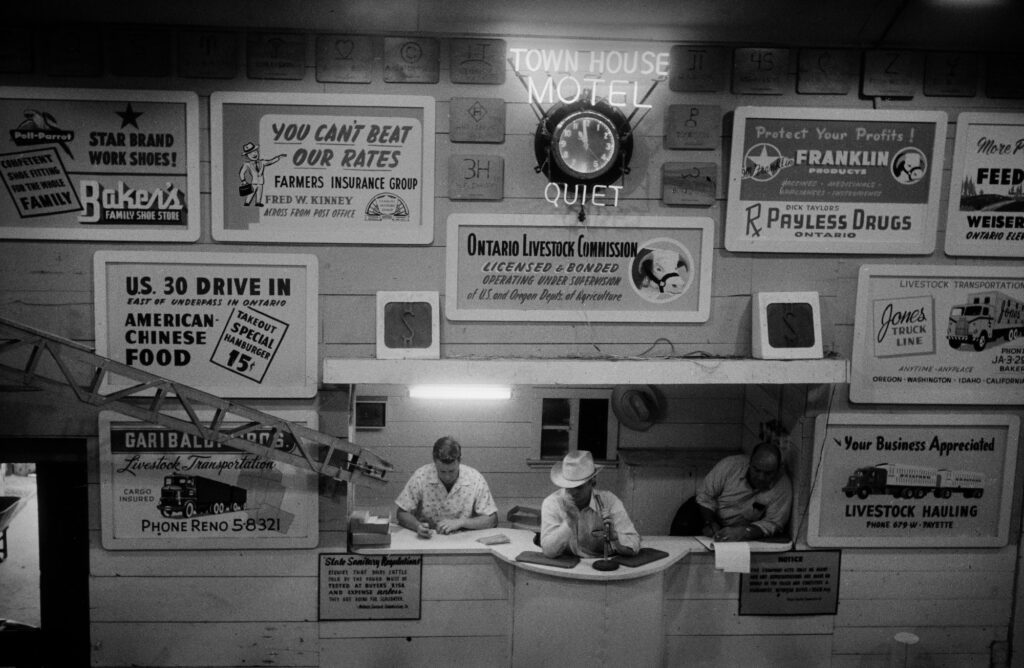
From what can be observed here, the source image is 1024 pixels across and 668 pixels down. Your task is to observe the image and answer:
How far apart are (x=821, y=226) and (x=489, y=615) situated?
3.49 m

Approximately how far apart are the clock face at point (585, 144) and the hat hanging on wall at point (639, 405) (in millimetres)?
3095

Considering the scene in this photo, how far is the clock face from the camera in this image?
16.0ft

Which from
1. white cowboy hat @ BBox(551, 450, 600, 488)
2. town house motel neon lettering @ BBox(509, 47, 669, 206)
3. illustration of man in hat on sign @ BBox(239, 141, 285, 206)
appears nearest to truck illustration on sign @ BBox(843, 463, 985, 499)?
white cowboy hat @ BBox(551, 450, 600, 488)

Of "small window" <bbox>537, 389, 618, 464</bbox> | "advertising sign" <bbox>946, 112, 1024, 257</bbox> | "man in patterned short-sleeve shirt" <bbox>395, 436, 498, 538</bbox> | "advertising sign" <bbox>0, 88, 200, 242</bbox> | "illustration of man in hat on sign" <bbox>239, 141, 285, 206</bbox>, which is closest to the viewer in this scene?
"advertising sign" <bbox>0, 88, 200, 242</bbox>

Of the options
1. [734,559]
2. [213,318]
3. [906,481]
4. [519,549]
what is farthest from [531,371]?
[906,481]

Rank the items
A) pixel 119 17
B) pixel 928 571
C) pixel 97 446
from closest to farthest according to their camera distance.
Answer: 1. pixel 119 17
2. pixel 97 446
3. pixel 928 571

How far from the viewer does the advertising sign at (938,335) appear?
5270 millimetres

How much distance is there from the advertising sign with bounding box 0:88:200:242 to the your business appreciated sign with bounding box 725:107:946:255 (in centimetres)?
354

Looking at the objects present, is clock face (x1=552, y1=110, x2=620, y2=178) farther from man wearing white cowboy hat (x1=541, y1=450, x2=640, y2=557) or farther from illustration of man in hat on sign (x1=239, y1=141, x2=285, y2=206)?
man wearing white cowboy hat (x1=541, y1=450, x2=640, y2=557)

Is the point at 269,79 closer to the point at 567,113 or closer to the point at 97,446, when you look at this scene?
the point at 567,113

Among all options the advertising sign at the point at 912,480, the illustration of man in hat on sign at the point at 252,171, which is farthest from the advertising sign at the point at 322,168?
the advertising sign at the point at 912,480

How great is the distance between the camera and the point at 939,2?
15.7 ft

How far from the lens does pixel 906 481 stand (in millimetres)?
5449

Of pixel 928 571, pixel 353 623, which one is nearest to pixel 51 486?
pixel 353 623
